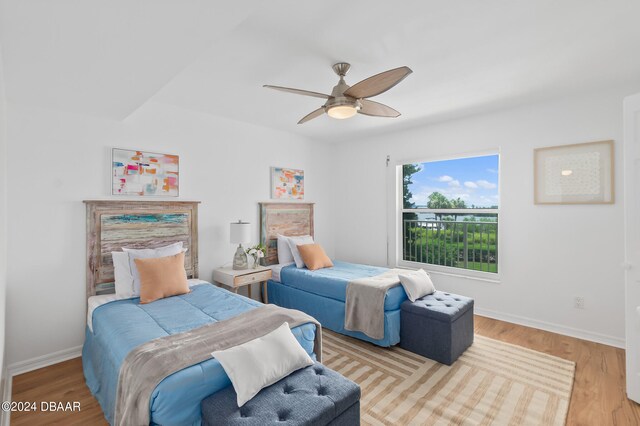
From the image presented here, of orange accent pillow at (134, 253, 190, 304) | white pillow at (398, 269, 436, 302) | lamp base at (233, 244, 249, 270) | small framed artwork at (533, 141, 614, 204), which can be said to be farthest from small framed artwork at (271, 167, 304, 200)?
small framed artwork at (533, 141, 614, 204)

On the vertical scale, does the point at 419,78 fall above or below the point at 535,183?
above

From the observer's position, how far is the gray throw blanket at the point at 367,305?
116 inches

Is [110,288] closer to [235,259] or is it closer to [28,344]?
[28,344]

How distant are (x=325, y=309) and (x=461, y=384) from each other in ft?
4.88

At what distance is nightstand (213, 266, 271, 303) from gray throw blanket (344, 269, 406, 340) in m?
1.13

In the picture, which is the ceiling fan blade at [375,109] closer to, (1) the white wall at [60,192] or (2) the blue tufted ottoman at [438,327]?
(2) the blue tufted ottoman at [438,327]

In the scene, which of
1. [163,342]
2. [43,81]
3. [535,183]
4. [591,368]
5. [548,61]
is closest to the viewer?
[163,342]

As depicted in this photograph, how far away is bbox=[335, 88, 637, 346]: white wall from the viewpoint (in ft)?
10.0

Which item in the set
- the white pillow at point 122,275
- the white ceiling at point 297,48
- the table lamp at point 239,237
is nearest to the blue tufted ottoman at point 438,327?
the table lamp at point 239,237

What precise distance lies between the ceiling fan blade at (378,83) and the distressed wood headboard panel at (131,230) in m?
2.25

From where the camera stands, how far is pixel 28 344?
267cm

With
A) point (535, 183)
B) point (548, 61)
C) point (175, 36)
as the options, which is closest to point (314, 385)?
point (175, 36)

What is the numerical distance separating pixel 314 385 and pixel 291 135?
370cm

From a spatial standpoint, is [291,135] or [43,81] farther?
[291,135]
